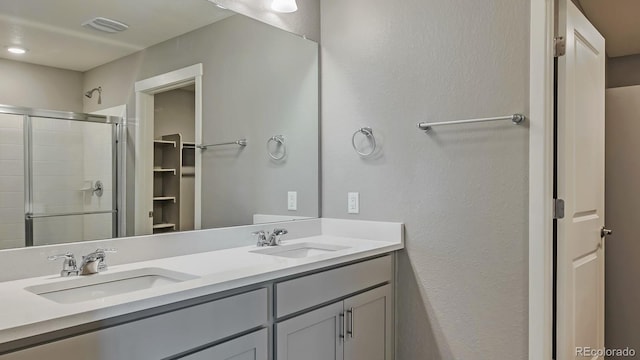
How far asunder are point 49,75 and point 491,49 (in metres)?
1.77

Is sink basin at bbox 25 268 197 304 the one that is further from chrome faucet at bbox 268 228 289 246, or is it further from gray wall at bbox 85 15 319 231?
chrome faucet at bbox 268 228 289 246

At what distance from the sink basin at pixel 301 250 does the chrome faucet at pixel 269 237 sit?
4 cm

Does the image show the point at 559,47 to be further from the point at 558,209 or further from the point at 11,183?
the point at 11,183

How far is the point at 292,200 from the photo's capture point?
2.49 m

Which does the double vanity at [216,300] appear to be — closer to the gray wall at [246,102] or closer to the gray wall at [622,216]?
the gray wall at [246,102]

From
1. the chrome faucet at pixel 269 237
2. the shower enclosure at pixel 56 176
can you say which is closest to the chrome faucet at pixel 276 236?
the chrome faucet at pixel 269 237

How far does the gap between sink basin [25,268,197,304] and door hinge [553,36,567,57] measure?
172 centimetres

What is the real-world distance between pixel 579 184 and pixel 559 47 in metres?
0.62

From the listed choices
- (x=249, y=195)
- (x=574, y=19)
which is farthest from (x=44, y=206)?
(x=574, y=19)

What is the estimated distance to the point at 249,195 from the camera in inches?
90.0

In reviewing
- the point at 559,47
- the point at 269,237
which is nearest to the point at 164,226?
the point at 269,237

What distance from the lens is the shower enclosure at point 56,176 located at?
1408 mm

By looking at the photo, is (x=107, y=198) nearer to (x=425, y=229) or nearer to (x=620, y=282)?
(x=425, y=229)

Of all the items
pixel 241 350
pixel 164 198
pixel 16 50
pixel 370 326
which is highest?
pixel 16 50
